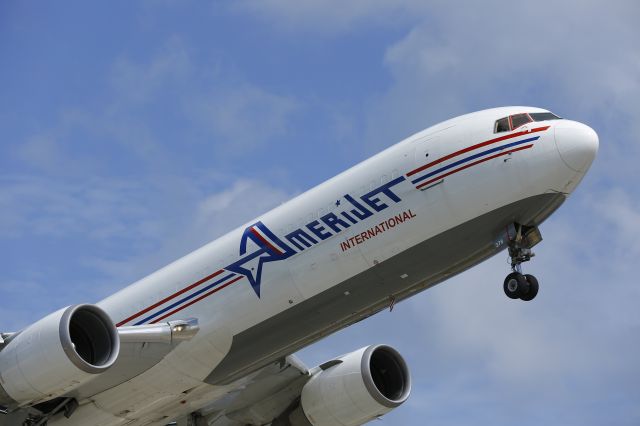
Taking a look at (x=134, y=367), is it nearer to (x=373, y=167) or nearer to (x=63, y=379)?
(x=63, y=379)

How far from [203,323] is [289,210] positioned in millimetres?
3490

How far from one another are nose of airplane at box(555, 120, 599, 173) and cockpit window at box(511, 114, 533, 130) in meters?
0.82

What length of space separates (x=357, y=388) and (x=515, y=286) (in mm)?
6181

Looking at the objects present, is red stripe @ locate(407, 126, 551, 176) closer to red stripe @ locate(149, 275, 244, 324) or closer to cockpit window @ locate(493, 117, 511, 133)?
cockpit window @ locate(493, 117, 511, 133)

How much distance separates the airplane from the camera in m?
30.8

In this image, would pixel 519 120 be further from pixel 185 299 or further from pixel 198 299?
pixel 185 299

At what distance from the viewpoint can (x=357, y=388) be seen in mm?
35938

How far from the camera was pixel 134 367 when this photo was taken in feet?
108

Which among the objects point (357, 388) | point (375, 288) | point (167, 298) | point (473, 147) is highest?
point (473, 147)

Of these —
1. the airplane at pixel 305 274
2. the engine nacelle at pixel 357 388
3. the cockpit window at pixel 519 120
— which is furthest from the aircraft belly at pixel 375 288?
the engine nacelle at pixel 357 388

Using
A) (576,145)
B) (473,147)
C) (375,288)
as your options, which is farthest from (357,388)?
(576,145)

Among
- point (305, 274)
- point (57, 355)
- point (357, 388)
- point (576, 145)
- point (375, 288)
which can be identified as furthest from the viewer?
point (357, 388)

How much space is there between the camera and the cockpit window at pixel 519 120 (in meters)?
31.2

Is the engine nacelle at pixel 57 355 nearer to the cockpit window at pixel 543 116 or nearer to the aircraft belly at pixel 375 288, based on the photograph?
the aircraft belly at pixel 375 288
